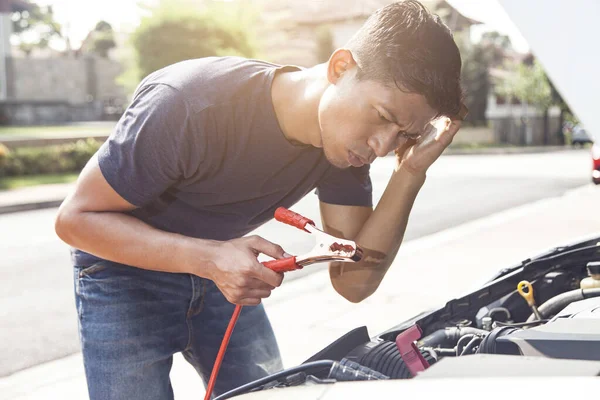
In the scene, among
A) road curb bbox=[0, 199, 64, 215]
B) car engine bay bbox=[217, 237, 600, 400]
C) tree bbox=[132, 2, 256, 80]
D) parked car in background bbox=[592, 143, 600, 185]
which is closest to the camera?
car engine bay bbox=[217, 237, 600, 400]

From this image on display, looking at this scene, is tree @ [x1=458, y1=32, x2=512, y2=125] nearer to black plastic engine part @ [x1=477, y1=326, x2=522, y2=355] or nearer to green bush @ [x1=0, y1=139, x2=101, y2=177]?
green bush @ [x1=0, y1=139, x2=101, y2=177]

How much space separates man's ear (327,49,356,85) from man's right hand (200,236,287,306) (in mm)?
403

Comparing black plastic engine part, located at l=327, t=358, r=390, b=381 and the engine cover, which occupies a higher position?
the engine cover

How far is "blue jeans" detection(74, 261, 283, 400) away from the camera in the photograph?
1924mm

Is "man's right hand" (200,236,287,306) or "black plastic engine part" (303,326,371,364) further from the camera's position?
"black plastic engine part" (303,326,371,364)

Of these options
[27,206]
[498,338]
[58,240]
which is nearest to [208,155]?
[498,338]

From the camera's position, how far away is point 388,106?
163 centimetres

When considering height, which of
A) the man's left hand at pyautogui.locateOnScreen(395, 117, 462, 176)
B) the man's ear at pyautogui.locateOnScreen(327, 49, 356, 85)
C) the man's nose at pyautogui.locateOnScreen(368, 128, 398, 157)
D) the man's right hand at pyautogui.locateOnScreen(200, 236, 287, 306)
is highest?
the man's ear at pyautogui.locateOnScreen(327, 49, 356, 85)

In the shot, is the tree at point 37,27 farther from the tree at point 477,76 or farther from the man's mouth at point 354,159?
the man's mouth at point 354,159

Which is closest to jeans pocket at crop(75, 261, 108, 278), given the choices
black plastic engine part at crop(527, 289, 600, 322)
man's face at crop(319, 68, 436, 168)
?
man's face at crop(319, 68, 436, 168)

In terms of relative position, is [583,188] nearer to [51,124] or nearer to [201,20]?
[201,20]

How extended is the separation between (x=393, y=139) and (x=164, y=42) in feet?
92.3

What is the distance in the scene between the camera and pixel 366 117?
1662 millimetres

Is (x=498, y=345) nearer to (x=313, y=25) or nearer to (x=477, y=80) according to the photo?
(x=477, y=80)
